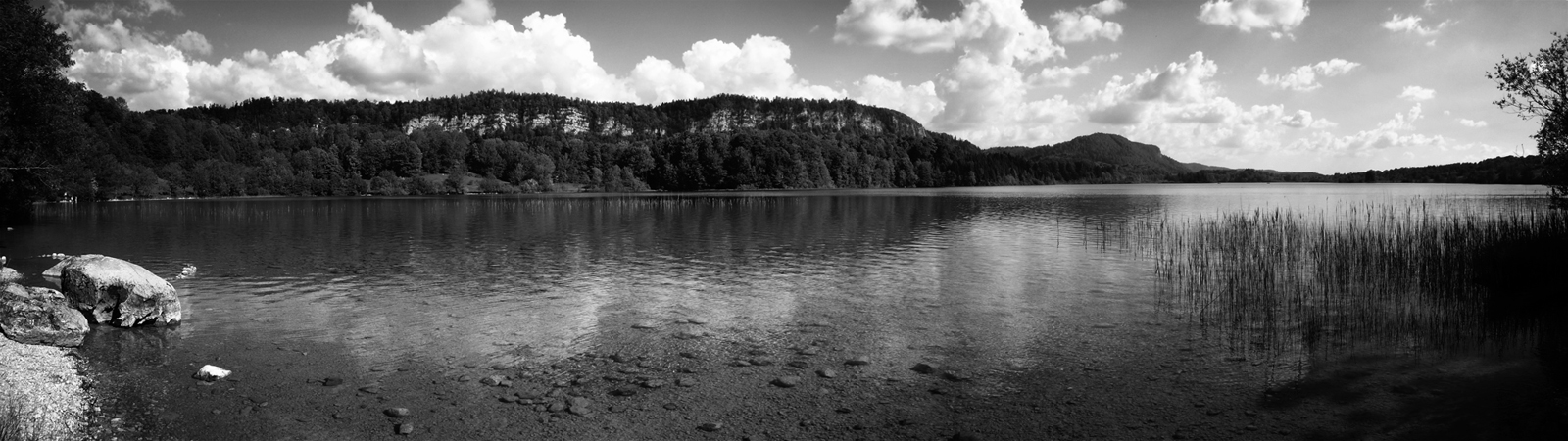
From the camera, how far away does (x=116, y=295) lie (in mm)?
15094

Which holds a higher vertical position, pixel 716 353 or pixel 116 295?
pixel 116 295

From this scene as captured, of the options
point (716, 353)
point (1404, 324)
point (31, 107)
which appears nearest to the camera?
point (716, 353)

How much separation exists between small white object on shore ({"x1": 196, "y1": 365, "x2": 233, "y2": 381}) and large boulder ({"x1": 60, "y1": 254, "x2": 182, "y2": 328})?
5.36 m

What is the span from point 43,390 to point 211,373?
5.97 ft

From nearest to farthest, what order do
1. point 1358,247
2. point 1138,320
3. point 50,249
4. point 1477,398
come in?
point 1477,398
point 1138,320
point 1358,247
point 50,249

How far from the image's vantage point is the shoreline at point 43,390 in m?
8.65

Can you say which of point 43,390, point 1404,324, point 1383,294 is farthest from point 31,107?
point 1383,294

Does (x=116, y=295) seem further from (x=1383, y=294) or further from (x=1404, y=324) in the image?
(x=1383, y=294)

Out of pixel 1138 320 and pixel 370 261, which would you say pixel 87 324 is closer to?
pixel 370 261

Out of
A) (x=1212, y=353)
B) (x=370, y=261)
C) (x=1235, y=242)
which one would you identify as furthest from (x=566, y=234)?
(x=1212, y=353)

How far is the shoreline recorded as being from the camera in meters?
8.65

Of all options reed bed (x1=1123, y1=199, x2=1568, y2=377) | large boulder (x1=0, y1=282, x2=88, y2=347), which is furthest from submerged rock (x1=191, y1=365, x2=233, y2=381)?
reed bed (x1=1123, y1=199, x2=1568, y2=377)

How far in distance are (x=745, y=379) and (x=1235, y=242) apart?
81.2 ft

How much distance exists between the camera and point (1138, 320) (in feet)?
51.1
